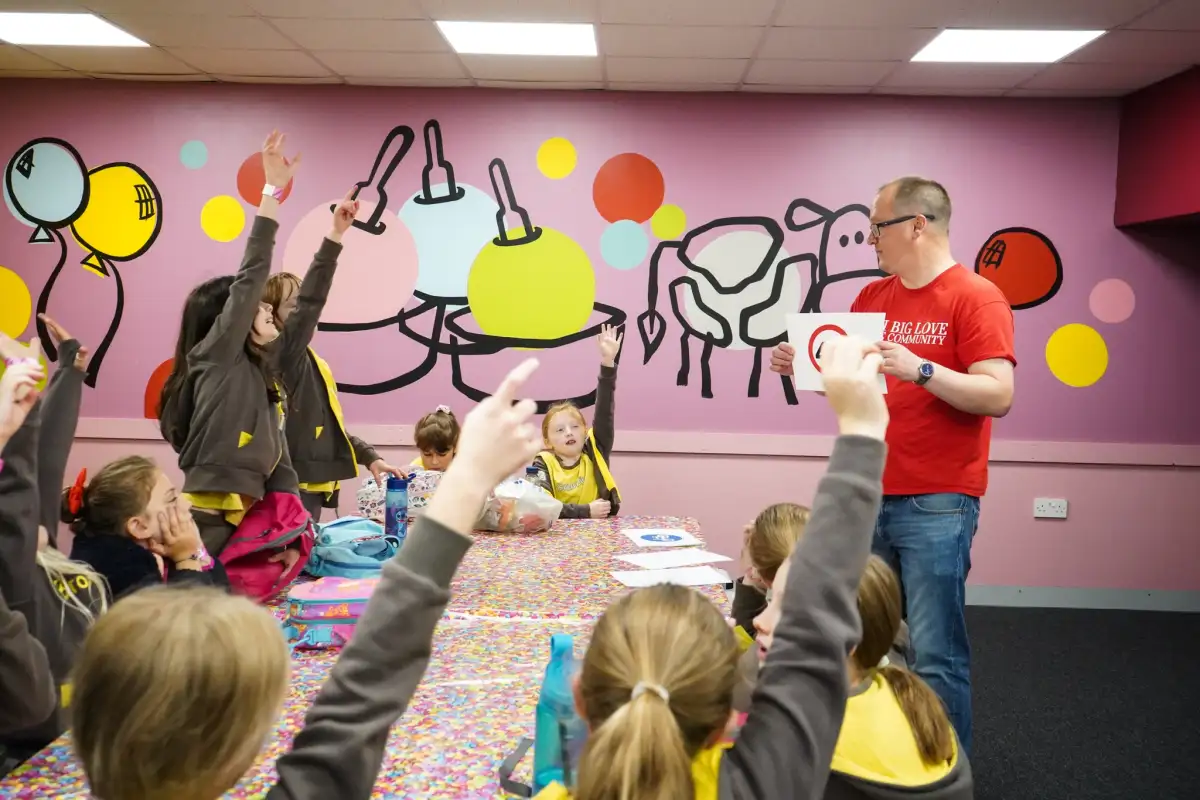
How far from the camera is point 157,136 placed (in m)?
4.57

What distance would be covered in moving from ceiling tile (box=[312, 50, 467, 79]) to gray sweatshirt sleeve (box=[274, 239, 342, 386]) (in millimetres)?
1848

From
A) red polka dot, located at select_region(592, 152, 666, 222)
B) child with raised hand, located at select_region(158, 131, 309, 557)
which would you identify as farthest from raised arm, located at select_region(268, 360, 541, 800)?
red polka dot, located at select_region(592, 152, 666, 222)

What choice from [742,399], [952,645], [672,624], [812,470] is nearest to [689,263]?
[742,399]

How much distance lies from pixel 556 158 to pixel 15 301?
290cm

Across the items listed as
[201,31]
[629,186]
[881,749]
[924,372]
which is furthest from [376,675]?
[629,186]

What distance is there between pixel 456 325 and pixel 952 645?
10.1 feet

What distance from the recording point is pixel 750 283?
15.0 feet

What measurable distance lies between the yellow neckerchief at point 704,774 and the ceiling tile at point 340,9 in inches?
127

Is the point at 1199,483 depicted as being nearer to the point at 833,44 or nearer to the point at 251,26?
the point at 833,44

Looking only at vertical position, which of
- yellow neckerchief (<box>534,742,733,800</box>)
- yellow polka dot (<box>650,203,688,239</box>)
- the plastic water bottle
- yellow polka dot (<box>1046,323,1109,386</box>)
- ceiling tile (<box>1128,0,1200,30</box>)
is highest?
ceiling tile (<box>1128,0,1200,30</box>)

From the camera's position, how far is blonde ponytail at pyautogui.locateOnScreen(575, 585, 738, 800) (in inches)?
29.7

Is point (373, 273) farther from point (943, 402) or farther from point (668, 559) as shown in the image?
point (943, 402)

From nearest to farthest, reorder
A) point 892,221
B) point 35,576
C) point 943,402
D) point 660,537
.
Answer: point 35,576 < point 943,402 < point 892,221 < point 660,537

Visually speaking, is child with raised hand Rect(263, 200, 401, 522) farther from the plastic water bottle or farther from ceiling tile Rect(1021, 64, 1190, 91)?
ceiling tile Rect(1021, 64, 1190, 91)
